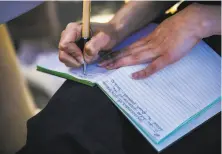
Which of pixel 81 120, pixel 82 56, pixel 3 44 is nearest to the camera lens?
pixel 81 120

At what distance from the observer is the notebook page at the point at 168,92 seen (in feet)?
1.88

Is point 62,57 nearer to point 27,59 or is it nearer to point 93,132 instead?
point 93,132

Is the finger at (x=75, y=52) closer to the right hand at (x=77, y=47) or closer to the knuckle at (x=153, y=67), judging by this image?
the right hand at (x=77, y=47)

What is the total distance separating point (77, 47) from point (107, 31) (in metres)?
0.08

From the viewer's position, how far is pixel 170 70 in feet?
2.14

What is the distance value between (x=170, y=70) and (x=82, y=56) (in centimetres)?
18

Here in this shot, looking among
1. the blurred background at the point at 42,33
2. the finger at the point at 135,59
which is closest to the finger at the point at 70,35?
the finger at the point at 135,59

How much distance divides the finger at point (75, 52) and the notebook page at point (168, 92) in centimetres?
8

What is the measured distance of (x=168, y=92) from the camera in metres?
0.62

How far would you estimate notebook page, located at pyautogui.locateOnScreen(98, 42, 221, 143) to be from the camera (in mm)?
574

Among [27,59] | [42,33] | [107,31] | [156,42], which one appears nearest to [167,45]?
[156,42]

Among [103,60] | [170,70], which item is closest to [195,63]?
[170,70]

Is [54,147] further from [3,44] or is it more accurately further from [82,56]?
[3,44]

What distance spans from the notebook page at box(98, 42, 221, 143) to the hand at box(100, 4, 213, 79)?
0.02 meters
